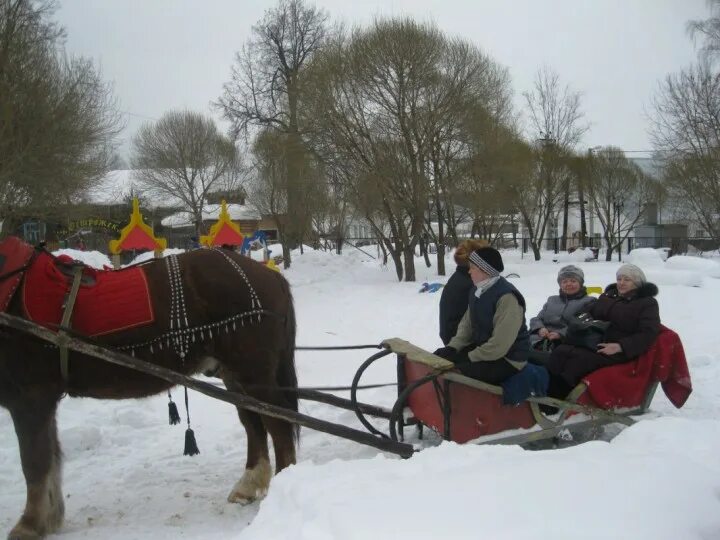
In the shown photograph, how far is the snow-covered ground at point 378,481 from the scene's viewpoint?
1.90 m

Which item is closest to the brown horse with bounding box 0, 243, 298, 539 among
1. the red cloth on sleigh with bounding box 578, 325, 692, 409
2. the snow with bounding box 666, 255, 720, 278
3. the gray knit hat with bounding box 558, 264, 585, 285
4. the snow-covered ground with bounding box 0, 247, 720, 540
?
the snow-covered ground with bounding box 0, 247, 720, 540

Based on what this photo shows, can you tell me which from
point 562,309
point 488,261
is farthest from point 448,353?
point 562,309

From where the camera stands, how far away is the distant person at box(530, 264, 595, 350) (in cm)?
484

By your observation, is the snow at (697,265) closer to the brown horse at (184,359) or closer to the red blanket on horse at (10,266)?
the brown horse at (184,359)

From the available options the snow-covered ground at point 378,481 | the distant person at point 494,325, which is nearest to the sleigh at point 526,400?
the distant person at point 494,325

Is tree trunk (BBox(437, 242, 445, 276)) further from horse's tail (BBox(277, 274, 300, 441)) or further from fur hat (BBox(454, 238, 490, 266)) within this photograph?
horse's tail (BBox(277, 274, 300, 441))

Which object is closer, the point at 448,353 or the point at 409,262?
the point at 448,353

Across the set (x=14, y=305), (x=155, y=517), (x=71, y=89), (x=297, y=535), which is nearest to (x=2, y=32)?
(x=71, y=89)

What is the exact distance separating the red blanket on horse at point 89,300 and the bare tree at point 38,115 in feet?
21.0

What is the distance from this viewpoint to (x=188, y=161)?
110 feet

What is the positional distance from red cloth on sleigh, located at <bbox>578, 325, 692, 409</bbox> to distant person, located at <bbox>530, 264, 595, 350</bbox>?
77 cm

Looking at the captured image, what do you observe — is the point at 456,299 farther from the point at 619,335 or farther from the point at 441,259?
the point at 441,259

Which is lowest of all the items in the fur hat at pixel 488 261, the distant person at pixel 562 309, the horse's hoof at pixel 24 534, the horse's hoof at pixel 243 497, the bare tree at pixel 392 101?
the horse's hoof at pixel 243 497

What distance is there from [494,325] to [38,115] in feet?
28.0
